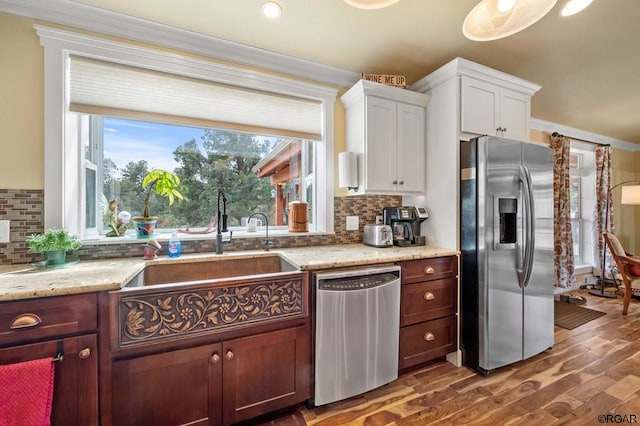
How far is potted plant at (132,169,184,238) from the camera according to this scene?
1.94 m

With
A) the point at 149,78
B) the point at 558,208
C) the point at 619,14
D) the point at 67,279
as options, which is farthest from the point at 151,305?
the point at 558,208

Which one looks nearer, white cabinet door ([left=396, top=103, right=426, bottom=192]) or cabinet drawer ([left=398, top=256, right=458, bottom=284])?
Answer: cabinet drawer ([left=398, top=256, right=458, bottom=284])

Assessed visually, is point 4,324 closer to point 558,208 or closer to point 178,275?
point 178,275

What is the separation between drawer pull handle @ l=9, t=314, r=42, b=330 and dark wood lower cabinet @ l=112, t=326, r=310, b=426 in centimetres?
37

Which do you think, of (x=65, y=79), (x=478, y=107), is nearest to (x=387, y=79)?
(x=478, y=107)

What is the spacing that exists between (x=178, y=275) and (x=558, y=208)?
4.73 m

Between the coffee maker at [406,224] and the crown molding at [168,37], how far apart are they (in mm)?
1275

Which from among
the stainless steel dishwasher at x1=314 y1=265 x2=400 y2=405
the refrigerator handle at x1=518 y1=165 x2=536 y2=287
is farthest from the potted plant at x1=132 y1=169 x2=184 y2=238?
the refrigerator handle at x1=518 y1=165 x2=536 y2=287

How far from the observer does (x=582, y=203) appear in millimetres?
4594

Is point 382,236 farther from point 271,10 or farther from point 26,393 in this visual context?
point 26,393

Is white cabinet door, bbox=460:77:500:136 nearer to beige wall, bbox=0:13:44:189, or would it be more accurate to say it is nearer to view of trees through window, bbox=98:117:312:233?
view of trees through window, bbox=98:117:312:233

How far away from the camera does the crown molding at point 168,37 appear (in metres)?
1.66

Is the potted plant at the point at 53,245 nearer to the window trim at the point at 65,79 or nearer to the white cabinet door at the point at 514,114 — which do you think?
the window trim at the point at 65,79

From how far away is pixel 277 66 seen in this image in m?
2.27
